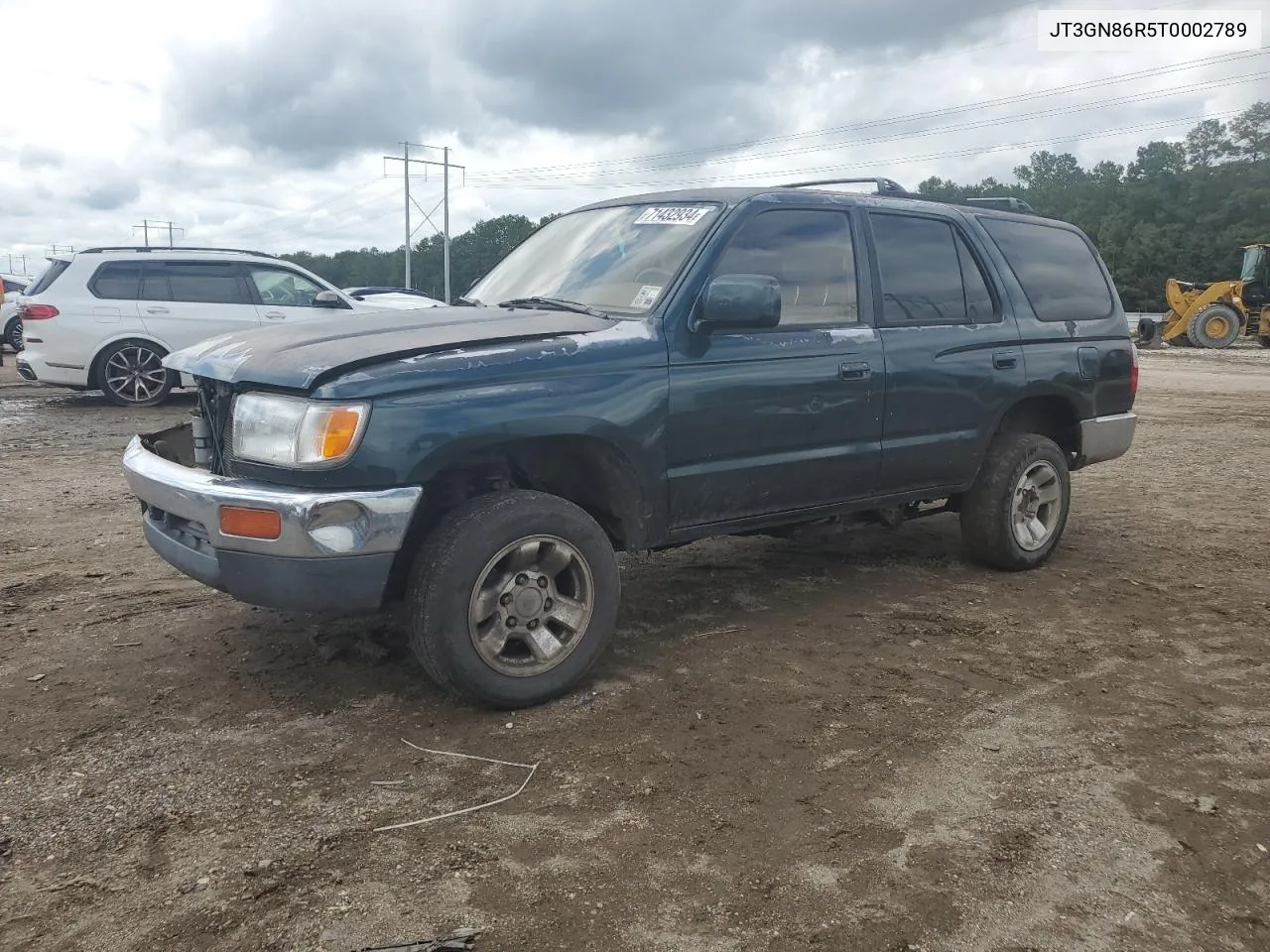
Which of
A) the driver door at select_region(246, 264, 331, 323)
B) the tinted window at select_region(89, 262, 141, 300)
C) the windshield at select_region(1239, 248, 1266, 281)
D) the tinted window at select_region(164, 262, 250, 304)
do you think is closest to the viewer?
the tinted window at select_region(89, 262, 141, 300)

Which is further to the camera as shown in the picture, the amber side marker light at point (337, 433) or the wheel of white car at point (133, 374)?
the wheel of white car at point (133, 374)

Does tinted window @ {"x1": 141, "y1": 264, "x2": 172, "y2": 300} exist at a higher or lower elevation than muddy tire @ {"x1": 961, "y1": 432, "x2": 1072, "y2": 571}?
higher

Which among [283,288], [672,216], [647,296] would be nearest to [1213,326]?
[283,288]

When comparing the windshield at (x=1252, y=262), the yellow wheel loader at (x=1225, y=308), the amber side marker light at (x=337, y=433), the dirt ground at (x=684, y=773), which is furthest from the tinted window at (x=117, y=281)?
the windshield at (x=1252, y=262)

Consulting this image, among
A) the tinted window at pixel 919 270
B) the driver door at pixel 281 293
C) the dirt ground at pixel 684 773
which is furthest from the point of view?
the driver door at pixel 281 293

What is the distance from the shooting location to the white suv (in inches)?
433

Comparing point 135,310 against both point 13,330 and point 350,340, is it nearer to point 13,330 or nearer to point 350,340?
point 350,340

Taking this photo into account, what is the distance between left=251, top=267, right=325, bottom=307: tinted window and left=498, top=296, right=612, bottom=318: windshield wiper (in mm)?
8197

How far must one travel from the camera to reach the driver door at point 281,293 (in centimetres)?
1161

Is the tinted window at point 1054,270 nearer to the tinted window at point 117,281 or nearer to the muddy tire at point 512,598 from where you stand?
the muddy tire at point 512,598

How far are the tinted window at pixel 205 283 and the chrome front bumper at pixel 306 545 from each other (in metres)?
9.06

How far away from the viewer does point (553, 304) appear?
414 cm

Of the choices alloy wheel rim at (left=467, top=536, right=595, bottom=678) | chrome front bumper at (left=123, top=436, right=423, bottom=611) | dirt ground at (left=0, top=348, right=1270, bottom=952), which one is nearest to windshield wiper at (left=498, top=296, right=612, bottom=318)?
alloy wheel rim at (left=467, top=536, right=595, bottom=678)

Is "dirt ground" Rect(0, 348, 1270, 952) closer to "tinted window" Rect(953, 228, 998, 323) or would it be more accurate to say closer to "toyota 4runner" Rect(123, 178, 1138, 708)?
"toyota 4runner" Rect(123, 178, 1138, 708)
